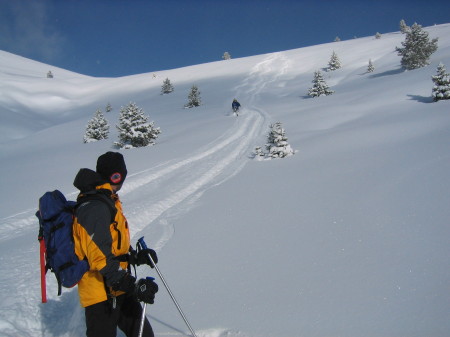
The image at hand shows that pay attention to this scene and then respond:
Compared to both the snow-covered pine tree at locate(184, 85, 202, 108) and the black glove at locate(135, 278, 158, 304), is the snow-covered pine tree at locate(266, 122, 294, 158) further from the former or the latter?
the snow-covered pine tree at locate(184, 85, 202, 108)

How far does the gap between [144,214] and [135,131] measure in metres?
10.6

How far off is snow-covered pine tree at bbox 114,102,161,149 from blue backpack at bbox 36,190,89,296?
577 inches

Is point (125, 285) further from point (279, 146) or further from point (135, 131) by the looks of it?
point (135, 131)

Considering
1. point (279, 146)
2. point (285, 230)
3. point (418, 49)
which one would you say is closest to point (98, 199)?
point (285, 230)

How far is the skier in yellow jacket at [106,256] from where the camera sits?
2.34 meters

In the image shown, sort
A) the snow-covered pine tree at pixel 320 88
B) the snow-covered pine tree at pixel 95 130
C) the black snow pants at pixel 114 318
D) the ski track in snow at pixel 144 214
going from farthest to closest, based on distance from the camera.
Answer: the snow-covered pine tree at pixel 320 88, the snow-covered pine tree at pixel 95 130, the ski track in snow at pixel 144 214, the black snow pants at pixel 114 318

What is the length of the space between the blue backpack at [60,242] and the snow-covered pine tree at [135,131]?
14.7m

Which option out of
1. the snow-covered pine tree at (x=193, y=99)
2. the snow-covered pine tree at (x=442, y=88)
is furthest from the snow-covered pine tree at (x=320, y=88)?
the snow-covered pine tree at (x=442, y=88)

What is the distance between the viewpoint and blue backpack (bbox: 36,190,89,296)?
2.34m

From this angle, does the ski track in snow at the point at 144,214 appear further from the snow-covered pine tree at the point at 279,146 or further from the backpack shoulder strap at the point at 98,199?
the backpack shoulder strap at the point at 98,199

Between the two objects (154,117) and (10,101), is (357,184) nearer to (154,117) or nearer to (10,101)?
(154,117)

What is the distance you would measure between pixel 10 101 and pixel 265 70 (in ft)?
119

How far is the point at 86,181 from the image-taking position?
249cm

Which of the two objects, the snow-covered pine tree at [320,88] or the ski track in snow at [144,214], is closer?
the ski track in snow at [144,214]
